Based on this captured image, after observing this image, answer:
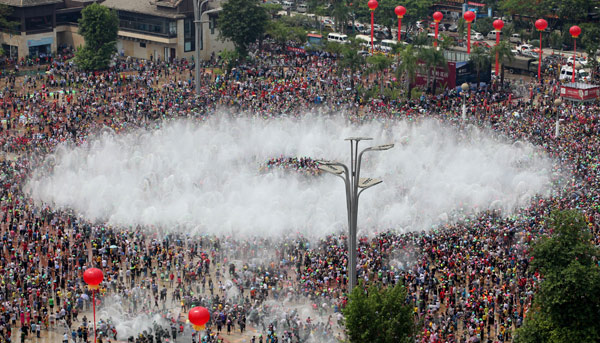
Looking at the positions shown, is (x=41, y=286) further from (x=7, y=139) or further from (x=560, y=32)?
(x=560, y=32)

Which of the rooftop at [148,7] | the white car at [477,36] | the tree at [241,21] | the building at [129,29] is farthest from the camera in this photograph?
the white car at [477,36]

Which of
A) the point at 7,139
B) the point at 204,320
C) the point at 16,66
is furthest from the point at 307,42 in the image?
the point at 204,320

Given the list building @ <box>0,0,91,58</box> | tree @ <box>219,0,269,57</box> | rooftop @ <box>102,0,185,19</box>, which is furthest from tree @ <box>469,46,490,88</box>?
building @ <box>0,0,91,58</box>

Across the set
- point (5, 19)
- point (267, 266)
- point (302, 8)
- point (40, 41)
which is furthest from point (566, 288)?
point (302, 8)

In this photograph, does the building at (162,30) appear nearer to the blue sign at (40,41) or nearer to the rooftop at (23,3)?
the blue sign at (40,41)

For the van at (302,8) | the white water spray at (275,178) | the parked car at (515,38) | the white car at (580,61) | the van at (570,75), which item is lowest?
the white water spray at (275,178)

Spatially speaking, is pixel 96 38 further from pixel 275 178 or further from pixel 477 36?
pixel 477 36

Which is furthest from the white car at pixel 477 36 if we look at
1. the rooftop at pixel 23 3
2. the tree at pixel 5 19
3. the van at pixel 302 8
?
the tree at pixel 5 19
